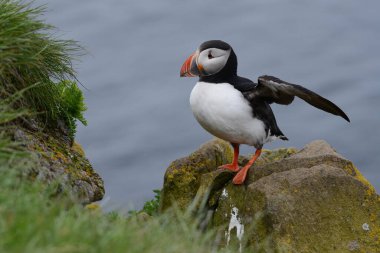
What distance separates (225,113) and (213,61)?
737 mm

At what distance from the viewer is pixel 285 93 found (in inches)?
382

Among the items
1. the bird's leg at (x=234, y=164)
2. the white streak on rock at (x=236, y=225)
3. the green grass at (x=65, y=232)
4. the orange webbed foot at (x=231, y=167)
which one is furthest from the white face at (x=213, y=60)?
the green grass at (x=65, y=232)

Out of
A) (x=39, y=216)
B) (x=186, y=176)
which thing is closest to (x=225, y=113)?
→ (x=186, y=176)

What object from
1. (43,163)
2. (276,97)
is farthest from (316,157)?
(43,163)

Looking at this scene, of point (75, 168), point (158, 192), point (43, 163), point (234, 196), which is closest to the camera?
point (43, 163)

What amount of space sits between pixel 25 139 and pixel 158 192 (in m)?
4.10

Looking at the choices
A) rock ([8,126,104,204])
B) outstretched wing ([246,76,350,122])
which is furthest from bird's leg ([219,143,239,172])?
rock ([8,126,104,204])

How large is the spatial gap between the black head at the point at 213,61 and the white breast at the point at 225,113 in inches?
5.9

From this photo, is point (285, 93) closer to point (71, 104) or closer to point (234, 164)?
point (234, 164)

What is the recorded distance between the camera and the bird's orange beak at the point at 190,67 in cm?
981

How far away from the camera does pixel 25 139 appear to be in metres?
7.94

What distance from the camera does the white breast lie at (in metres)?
9.42

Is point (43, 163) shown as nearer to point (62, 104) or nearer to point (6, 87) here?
point (6, 87)

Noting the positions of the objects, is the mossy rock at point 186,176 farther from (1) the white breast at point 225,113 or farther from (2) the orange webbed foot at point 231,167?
(1) the white breast at point 225,113
